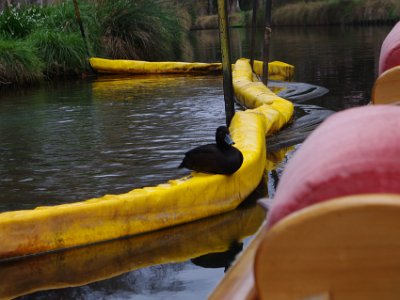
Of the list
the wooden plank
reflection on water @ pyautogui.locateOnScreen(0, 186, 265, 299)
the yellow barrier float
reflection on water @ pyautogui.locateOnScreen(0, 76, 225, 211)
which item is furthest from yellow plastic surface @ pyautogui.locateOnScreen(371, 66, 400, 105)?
reflection on water @ pyautogui.locateOnScreen(0, 76, 225, 211)

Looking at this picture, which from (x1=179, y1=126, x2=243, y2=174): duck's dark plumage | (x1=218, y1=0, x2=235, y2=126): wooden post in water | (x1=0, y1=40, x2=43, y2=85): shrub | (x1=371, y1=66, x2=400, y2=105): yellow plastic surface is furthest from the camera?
(x1=0, y1=40, x2=43, y2=85): shrub

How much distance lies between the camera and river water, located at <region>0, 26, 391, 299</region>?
4.25m

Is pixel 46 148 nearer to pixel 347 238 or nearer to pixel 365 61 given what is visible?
pixel 347 238

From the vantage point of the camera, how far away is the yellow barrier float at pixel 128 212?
176 inches

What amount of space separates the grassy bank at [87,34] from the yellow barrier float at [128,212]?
10603 mm

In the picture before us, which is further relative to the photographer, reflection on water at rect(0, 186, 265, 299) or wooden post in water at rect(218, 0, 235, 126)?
wooden post in water at rect(218, 0, 235, 126)

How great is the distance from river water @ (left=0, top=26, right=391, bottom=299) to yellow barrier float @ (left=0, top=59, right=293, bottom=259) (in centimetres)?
8

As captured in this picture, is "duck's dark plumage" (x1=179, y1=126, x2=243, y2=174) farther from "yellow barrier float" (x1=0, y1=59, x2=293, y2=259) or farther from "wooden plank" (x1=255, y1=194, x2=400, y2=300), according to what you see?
"wooden plank" (x1=255, y1=194, x2=400, y2=300)

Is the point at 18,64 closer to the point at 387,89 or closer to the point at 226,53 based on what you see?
the point at 226,53

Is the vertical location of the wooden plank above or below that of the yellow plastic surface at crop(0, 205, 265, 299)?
above

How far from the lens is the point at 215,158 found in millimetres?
5285

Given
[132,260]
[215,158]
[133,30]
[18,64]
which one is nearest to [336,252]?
[132,260]

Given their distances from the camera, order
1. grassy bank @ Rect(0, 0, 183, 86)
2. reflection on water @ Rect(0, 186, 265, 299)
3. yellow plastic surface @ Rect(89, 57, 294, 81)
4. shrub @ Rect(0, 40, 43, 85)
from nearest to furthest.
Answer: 1. reflection on water @ Rect(0, 186, 265, 299)
2. shrub @ Rect(0, 40, 43, 85)
3. yellow plastic surface @ Rect(89, 57, 294, 81)
4. grassy bank @ Rect(0, 0, 183, 86)

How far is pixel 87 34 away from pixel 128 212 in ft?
42.7
